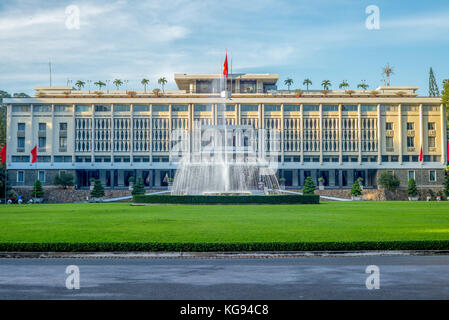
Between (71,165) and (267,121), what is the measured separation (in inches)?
1570

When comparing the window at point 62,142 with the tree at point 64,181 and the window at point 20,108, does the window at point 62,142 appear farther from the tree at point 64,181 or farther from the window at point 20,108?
the tree at point 64,181

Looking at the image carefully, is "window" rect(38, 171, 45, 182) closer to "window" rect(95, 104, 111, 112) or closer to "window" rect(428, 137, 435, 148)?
"window" rect(95, 104, 111, 112)

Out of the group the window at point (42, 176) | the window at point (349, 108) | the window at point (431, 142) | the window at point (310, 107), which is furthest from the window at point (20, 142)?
the window at point (431, 142)

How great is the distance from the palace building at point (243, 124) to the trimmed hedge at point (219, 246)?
85214mm

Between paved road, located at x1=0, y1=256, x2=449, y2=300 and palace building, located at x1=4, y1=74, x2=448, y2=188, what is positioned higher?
palace building, located at x1=4, y1=74, x2=448, y2=188

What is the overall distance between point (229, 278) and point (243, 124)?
302 ft

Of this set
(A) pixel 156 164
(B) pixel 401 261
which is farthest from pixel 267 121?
(B) pixel 401 261

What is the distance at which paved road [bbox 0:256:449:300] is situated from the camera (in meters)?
10.1

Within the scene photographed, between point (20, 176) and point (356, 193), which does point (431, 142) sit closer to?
point (356, 193)

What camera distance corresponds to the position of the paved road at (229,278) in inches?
396

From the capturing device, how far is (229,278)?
467 inches

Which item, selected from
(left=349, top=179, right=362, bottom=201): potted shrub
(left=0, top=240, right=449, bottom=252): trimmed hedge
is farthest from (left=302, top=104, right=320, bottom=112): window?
(left=0, top=240, right=449, bottom=252): trimmed hedge

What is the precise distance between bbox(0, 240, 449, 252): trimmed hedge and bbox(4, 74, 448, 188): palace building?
280 ft

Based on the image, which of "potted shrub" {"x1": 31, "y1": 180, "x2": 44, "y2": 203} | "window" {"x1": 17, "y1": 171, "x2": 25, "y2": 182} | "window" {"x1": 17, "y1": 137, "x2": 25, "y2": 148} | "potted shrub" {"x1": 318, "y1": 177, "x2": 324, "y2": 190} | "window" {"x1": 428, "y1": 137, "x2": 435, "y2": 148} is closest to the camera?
"potted shrub" {"x1": 31, "y1": 180, "x2": 44, "y2": 203}
